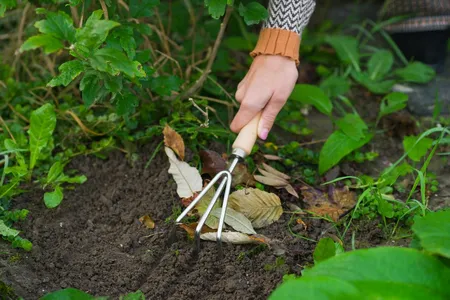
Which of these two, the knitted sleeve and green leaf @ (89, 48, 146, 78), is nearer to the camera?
green leaf @ (89, 48, 146, 78)

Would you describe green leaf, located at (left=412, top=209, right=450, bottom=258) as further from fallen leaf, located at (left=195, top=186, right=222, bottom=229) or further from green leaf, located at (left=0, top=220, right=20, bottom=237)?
green leaf, located at (left=0, top=220, right=20, bottom=237)

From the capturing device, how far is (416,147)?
1.96 m

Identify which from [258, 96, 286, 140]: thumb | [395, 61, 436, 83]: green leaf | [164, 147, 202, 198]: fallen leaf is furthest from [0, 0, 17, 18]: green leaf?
[395, 61, 436, 83]: green leaf

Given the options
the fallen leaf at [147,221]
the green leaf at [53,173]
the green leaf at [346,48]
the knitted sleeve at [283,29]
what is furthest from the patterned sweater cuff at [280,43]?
the green leaf at [346,48]

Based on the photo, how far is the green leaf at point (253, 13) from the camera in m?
1.77

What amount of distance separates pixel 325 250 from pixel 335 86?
968mm

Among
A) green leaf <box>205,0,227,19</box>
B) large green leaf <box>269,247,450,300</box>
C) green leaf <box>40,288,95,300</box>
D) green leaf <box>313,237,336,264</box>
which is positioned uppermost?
green leaf <box>205,0,227,19</box>

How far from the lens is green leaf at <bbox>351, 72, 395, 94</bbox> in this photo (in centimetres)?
237

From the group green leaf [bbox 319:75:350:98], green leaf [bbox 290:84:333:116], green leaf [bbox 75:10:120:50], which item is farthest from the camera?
green leaf [bbox 319:75:350:98]

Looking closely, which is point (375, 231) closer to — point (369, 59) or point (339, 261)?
point (339, 261)

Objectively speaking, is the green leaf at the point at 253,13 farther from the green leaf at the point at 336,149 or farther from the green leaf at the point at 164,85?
the green leaf at the point at 336,149

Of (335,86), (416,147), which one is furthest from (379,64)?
(416,147)

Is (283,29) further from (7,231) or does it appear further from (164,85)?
(7,231)

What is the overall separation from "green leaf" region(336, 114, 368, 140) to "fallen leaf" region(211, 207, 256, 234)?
47cm
